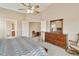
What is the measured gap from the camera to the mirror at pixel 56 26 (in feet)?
5.54

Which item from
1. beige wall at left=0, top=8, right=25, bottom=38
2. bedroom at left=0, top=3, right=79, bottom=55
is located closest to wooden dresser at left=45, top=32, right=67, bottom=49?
bedroom at left=0, top=3, right=79, bottom=55

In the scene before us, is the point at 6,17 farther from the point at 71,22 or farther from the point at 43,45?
the point at 71,22

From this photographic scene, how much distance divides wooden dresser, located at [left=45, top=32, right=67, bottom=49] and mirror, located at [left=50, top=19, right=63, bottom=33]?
0.22 feet

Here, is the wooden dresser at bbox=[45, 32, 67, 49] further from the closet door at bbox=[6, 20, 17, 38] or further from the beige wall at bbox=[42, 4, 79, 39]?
the closet door at bbox=[6, 20, 17, 38]

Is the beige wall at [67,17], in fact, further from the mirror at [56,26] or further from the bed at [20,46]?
the bed at [20,46]

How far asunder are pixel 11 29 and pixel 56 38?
2.42 feet

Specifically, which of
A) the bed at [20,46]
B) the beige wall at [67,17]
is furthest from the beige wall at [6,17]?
the beige wall at [67,17]

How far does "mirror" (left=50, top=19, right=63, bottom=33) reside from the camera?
1688 millimetres

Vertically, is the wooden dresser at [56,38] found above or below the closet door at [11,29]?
below

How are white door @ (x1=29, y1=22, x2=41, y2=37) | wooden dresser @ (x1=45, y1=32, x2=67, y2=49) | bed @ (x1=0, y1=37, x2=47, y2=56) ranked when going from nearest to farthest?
bed @ (x1=0, y1=37, x2=47, y2=56)
white door @ (x1=29, y1=22, x2=41, y2=37)
wooden dresser @ (x1=45, y1=32, x2=67, y2=49)

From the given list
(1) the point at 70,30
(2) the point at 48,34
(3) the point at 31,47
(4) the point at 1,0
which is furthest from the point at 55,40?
(4) the point at 1,0

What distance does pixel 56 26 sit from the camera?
175 centimetres

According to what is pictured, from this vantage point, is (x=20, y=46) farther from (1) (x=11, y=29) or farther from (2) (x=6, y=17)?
(2) (x=6, y=17)

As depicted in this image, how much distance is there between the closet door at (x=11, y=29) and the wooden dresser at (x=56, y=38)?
501 mm
